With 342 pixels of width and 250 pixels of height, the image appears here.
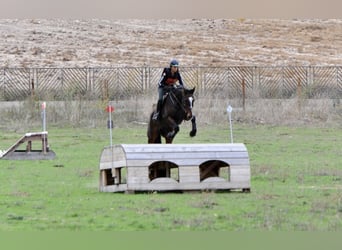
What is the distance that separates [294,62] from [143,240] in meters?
44.5

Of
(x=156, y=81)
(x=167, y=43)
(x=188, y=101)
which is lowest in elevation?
(x=188, y=101)

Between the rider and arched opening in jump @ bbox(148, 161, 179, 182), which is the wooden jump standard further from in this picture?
the rider

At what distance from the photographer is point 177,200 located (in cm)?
1577

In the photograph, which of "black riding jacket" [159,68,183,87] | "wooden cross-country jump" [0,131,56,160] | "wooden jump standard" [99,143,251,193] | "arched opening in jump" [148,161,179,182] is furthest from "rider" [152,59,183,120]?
"wooden jump standard" [99,143,251,193]

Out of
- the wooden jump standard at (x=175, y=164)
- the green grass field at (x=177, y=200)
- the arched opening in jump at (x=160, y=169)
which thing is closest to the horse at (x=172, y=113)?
the green grass field at (x=177, y=200)

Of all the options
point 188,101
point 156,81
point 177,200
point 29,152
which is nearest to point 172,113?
point 188,101

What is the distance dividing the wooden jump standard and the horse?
4.71 m

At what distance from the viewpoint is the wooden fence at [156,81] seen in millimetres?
40938

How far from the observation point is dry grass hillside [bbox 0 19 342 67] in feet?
177

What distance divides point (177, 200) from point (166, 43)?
140 feet

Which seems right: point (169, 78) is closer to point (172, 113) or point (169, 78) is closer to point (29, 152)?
point (172, 113)

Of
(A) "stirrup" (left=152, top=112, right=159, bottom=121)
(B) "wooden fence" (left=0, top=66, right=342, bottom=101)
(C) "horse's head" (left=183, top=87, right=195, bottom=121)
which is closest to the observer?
(C) "horse's head" (left=183, top=87, right=195, bottom=121)

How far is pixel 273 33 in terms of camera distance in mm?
60250

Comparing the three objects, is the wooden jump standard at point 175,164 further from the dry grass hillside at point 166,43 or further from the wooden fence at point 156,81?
the dry grass hillside at point 166,43
